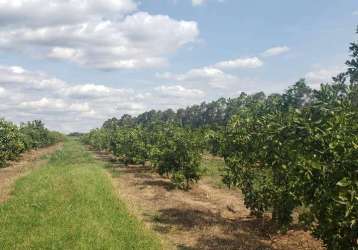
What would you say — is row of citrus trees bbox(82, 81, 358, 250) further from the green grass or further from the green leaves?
the green grass

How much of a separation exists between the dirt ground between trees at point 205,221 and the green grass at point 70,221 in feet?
3.62

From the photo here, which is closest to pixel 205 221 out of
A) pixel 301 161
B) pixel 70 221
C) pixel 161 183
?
pixel 70 221

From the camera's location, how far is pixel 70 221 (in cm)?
1816

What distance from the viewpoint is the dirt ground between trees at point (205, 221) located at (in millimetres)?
16125

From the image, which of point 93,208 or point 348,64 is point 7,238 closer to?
point 93,208

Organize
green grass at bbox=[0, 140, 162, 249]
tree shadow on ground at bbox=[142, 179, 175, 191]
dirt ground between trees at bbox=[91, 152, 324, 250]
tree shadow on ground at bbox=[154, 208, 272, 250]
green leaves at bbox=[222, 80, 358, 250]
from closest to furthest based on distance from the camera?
green leaves at bbox=[222, 80, 358, 250] < green grass at bbox=[0, 140, 162, 249] < tree shadow on ground at bbox=[154, 208, 272, 250] < dirt ground between trees at bbox=[91, 152, 324, 250] < tree shadow on ground at bbox=[142, 179, 175, 191]

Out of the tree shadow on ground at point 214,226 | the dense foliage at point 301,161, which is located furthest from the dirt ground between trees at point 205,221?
the dense foliage at point 301,161

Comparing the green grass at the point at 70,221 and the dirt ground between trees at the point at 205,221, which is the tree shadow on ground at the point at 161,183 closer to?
the dirt ground between trees at the point at 205,221

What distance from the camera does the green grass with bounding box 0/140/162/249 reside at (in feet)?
50.1

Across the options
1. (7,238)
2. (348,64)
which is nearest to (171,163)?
(7,238)

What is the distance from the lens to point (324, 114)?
13.2 meters

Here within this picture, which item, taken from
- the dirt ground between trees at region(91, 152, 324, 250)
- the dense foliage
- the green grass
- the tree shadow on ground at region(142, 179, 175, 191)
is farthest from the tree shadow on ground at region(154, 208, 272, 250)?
the tree shadow on ground at region(142, 179, 175, 191)

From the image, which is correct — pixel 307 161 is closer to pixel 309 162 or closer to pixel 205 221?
pixel 309 162

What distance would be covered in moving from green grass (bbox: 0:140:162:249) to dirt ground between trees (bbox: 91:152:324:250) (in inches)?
43.5
